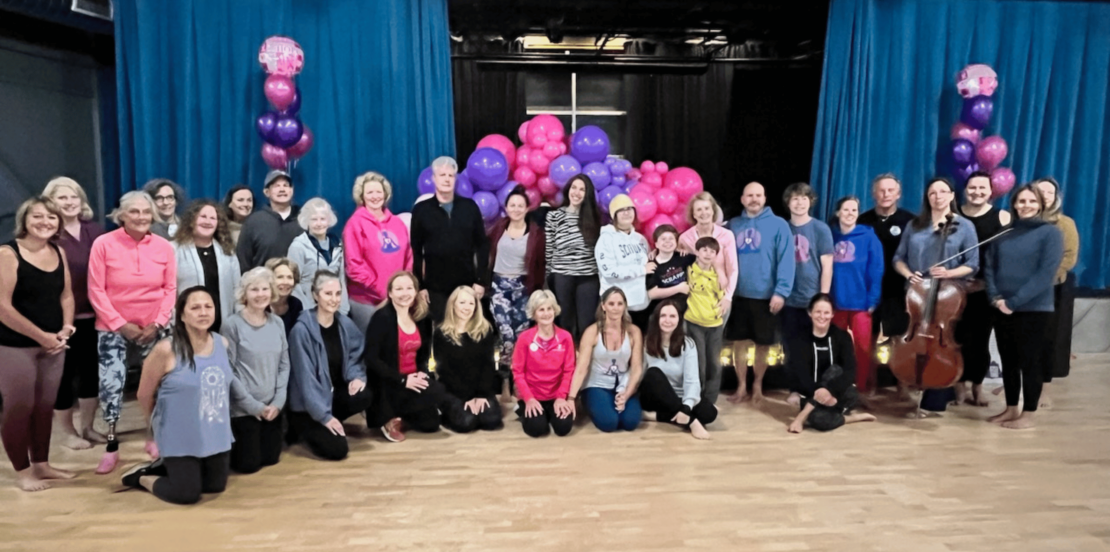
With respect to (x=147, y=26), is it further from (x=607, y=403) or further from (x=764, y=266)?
(x=764, y=266)

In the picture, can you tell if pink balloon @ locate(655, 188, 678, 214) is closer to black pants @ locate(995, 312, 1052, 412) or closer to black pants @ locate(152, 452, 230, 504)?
black pants @ locate(995, 312, 1052, 412)

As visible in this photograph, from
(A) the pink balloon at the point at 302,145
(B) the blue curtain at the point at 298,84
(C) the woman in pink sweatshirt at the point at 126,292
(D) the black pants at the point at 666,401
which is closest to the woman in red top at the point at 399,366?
(C) the woman in pink sweatshirt at the point at 126,292

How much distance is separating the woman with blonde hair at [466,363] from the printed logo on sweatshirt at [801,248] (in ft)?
5.80

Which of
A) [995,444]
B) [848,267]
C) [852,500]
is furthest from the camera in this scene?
[848,267]

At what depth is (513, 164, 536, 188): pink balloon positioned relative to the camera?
15.5 feet

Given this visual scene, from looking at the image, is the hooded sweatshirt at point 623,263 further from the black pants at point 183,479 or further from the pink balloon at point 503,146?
the black pants at point 183,479

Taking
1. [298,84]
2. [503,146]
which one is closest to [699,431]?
[503,146]

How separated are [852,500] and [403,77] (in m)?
3.65

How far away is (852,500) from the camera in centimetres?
272

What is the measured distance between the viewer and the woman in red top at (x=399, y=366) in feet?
11.4

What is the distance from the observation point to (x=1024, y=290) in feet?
11.5

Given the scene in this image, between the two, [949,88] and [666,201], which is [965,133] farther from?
[666,201]

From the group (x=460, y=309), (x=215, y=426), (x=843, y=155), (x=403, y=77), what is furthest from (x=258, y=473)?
(x=843, y=155)

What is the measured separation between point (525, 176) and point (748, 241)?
155cm
